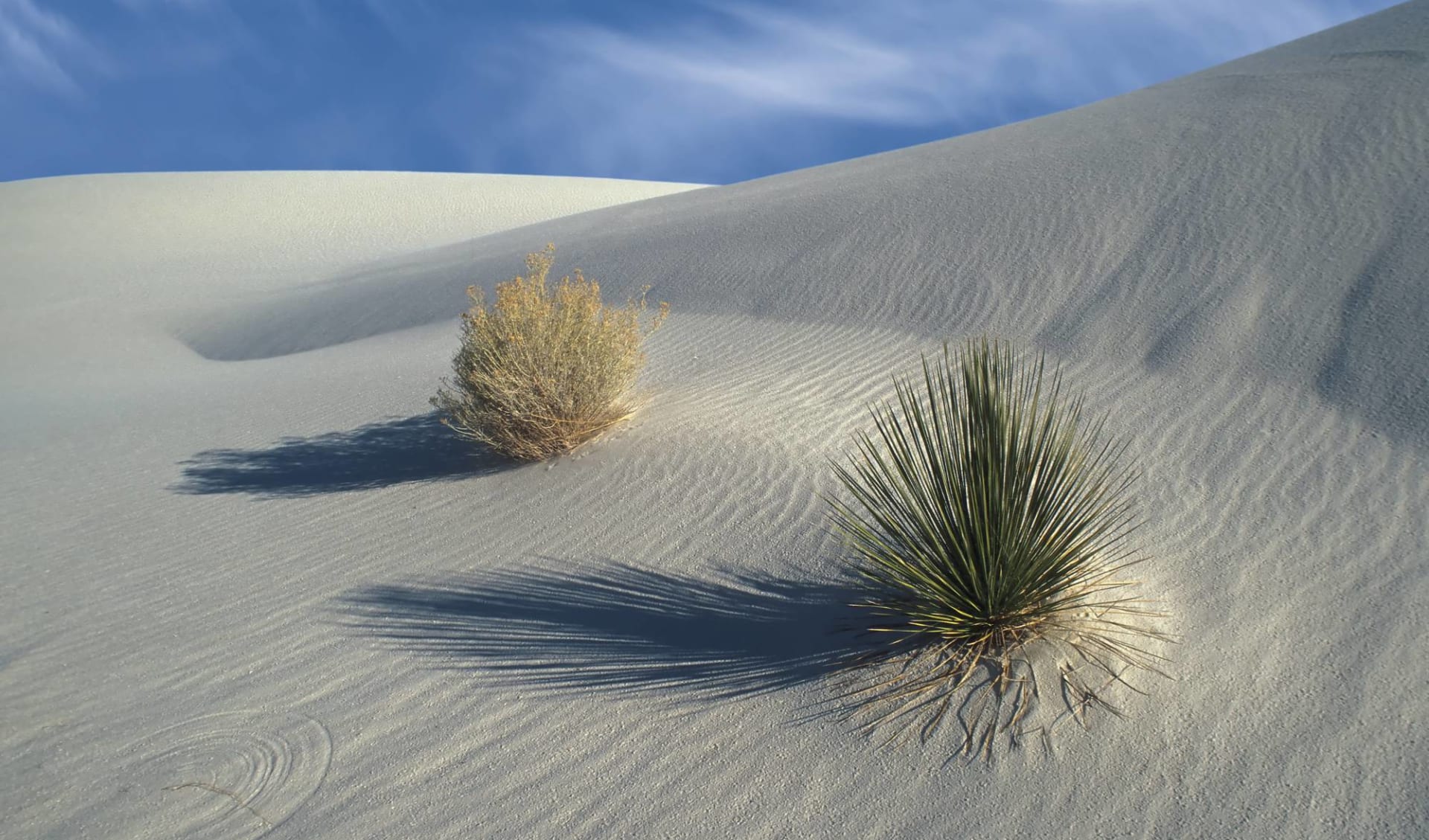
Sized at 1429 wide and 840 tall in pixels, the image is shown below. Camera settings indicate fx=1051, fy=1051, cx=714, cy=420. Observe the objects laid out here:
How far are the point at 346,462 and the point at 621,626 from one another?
415cm

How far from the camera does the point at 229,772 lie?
4.57m

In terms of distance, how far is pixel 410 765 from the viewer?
180 inches

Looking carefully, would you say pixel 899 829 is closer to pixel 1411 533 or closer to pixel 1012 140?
pixel 1411 533

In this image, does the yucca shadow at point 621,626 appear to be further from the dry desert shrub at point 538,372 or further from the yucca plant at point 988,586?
the dry desert shrub at point 538,372

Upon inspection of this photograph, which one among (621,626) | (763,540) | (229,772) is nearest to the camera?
(229,772)

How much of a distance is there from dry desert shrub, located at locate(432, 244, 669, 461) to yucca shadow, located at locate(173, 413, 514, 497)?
37cm

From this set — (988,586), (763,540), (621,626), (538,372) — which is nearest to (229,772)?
(621,626)

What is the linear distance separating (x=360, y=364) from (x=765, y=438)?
6.83m

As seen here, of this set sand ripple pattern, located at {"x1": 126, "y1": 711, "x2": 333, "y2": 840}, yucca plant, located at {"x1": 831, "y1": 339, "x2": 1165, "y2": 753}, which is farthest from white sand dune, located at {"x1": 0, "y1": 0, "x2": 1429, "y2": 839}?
yucca plant, located at {"x1": 831, "y1": 339, "x2": 1165, "y2": 753}

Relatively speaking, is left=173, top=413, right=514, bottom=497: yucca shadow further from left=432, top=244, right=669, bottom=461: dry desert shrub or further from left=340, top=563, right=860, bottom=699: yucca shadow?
left=340, top=563, right=860, bottom=699: yucca shadow

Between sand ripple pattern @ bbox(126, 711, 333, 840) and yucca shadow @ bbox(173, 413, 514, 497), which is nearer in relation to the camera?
sand ripple pattern @ bbox(126, 711, 333, 840)

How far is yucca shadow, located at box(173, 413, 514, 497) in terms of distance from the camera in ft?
26.7

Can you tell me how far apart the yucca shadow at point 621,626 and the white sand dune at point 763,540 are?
0.09ft

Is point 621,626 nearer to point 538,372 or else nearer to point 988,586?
point 988,586
